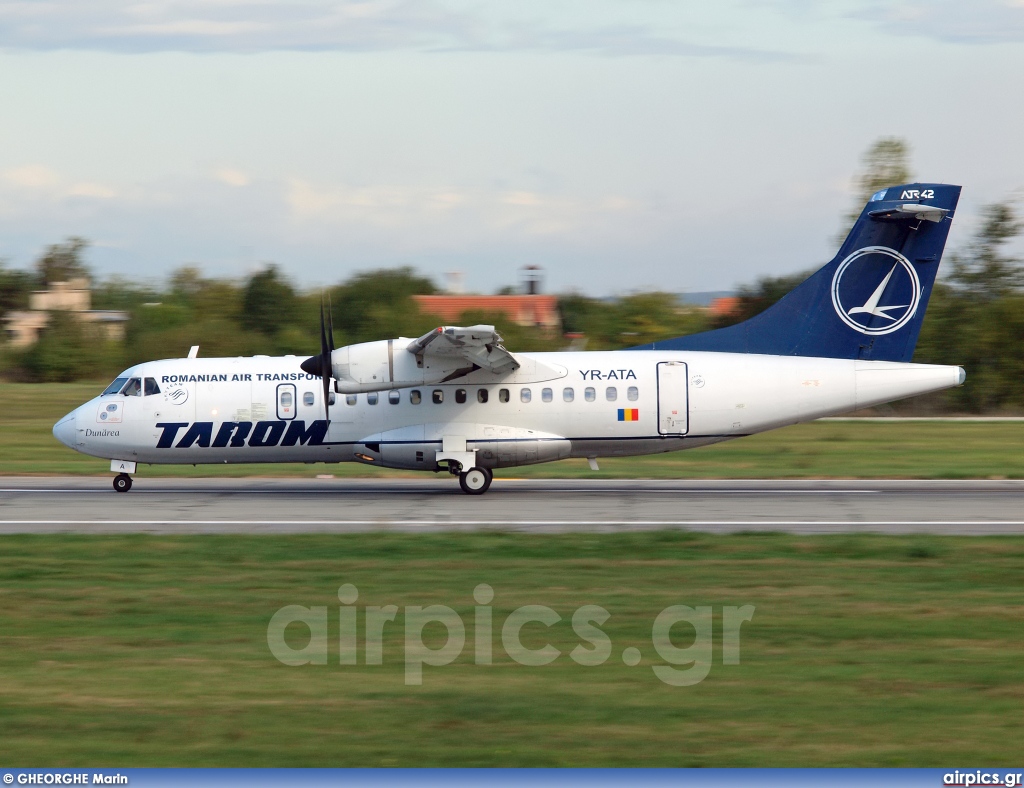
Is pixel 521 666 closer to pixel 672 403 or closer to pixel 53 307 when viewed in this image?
pixel 672 403

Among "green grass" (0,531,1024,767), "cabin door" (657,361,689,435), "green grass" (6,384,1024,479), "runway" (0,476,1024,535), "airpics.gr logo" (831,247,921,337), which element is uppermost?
"airpics.gr logo" (831,247,921,337)

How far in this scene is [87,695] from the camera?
796 cm

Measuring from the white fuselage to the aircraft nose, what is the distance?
0.09 ft

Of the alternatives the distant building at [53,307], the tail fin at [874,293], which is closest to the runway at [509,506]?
the tail fin at [874,293]

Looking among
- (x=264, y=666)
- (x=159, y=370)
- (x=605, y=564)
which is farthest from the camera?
(x=159, y=370)

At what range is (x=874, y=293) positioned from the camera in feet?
66.1

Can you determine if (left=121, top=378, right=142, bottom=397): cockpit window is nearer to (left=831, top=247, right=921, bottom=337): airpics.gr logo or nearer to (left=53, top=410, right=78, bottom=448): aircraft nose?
(left=53, top=410, right=78, bottom=448): aircraft nose

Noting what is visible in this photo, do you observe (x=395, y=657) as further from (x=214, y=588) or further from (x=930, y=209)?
(x=930, y=209)

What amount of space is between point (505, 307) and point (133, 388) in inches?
1493

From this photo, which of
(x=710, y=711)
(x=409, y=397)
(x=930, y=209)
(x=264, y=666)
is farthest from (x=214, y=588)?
(x=930, y=209)

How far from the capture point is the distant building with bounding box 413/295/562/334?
1987 inches

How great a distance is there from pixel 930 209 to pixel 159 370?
1509 cm

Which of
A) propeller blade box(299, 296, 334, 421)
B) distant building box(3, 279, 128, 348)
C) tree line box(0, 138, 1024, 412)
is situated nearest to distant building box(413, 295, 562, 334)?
tree line box(0, 138, 1024, 412)

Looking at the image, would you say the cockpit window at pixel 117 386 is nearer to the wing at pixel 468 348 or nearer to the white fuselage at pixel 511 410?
the white fuselage at pixel 511 410
